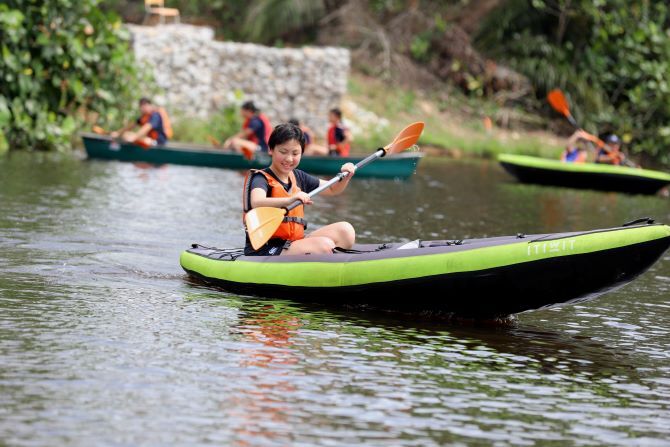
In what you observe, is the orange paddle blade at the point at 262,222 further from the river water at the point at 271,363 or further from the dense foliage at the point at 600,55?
the dense foliage at the point at 600,55

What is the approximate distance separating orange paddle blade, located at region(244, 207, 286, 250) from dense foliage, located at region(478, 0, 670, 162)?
20.5 metres

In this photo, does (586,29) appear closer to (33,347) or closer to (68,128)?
(68,128)

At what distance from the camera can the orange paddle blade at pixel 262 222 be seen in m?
8.23

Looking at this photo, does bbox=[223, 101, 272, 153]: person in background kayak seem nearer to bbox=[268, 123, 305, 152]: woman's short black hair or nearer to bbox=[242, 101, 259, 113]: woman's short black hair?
bbox=[242, 101, 259, 113]: woman's short black hair

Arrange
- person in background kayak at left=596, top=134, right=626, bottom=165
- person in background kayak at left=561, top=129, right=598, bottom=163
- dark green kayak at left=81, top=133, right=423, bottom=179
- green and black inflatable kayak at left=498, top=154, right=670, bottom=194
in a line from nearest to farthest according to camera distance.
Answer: dark green kayak at left=81, top=133, right=423, bottom=179, green and black inflatable kayak at left=498, top=154, right=670, bottom=194, person in background kayak at left=561, top=129, right=598, bottom=163, person in background kayak at left=596, top=134, right=626, bottom=165

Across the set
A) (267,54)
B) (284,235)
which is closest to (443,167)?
(267,54)

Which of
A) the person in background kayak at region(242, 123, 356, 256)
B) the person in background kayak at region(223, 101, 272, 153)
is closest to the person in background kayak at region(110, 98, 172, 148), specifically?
the person in background kayak at region(223, 101, 272, 153)

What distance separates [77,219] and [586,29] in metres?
19.7

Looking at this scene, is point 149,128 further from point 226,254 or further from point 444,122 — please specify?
point 226,254

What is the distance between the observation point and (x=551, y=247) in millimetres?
7371

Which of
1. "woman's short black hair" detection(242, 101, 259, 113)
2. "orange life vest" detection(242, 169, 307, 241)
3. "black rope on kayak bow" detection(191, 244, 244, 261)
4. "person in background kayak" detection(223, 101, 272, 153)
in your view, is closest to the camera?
"orange life vest" detection(242, 169, 307, 241)

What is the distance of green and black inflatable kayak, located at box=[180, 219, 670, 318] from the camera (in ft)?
24.1

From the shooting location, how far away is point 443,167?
2358 cm

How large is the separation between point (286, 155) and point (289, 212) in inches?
16.4
